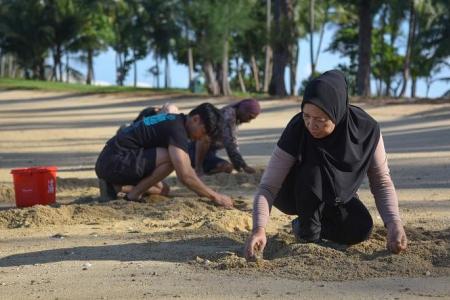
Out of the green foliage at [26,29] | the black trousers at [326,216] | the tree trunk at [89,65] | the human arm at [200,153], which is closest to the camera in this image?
the black trousers at [326,216]

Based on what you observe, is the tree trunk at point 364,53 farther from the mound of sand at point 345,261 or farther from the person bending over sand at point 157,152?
the mound of sand at point 345,261

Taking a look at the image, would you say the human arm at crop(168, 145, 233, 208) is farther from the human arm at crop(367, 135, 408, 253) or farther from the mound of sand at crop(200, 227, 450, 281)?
the human arm at crop(367, 135, 408, 253)

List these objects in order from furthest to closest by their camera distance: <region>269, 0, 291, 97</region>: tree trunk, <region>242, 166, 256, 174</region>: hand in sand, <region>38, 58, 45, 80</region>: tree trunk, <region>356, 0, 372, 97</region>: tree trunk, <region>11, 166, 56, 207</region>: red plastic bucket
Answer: <region>38, 58, 45, 80</region>: tree trunk, <region>356, 0, 372, 97</region>: tree trunk, <region>269, 0, 291, 97</region>: tree trunk, <region>242, 166, 256, 174</region>: hand in sand, <region>11, 166, 56, 207</region>: red plastic bucket

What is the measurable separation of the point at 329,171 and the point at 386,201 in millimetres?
376

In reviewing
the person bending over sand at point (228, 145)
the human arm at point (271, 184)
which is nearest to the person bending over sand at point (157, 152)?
the person bending over sand at point (228, 145)

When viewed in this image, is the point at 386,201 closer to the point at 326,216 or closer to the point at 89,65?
the point at 326,216

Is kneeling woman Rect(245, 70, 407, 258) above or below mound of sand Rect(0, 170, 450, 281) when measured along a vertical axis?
above

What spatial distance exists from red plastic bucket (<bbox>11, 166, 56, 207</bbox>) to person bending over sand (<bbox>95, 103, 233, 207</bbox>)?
0.52 meters

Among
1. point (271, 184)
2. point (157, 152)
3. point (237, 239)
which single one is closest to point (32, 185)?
point (157, 152)

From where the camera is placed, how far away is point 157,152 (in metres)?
6.23

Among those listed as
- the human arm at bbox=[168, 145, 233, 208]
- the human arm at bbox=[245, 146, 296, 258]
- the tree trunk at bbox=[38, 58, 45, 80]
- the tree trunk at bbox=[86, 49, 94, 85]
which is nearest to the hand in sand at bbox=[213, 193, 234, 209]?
the human arm at bbox=[168, 145, 233, 208]

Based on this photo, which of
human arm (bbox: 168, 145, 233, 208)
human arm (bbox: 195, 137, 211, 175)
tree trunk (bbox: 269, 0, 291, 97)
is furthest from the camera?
tree trunk (bbox: 269, 0, 291, 97)

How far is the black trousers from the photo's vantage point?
13.0 feet

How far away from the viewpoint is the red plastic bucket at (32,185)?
6418 millimetres
